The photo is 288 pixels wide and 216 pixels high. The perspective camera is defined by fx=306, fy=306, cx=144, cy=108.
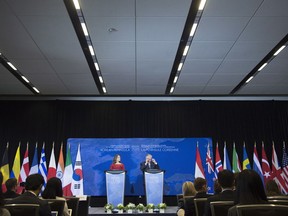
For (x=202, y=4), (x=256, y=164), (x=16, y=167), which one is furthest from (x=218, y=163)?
(x=16, y=167)

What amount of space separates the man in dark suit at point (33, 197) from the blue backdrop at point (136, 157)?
21.9 ft

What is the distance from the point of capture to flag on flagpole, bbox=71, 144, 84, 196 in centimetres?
908

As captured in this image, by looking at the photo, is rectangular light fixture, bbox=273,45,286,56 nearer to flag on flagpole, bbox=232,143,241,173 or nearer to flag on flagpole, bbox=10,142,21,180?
flag on flagpole, bbox=232,143,241,173

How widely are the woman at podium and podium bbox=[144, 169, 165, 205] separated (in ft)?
3.57

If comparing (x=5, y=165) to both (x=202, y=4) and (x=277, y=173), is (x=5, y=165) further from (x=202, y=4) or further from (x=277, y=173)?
(x=277, y=173)

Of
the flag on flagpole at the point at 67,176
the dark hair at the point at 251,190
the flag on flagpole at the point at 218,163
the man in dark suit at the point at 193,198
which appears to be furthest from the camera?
the flag on flagpole at the point at 218,163

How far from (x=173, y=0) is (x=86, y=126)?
633 cm

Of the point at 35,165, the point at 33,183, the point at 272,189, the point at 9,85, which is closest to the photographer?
the point at 33,183

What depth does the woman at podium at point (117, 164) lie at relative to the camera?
924 cm

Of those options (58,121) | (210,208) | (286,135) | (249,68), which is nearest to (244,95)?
(286,135)

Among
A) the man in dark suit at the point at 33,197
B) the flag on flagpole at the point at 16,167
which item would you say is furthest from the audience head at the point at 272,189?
the flag on flagpole at the point at 16,167

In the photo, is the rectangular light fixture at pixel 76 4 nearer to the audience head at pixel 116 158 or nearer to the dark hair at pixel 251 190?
the dark hair at pixel 251 190

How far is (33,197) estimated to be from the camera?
8.77 feet

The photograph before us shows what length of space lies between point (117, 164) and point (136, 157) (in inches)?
26.8
